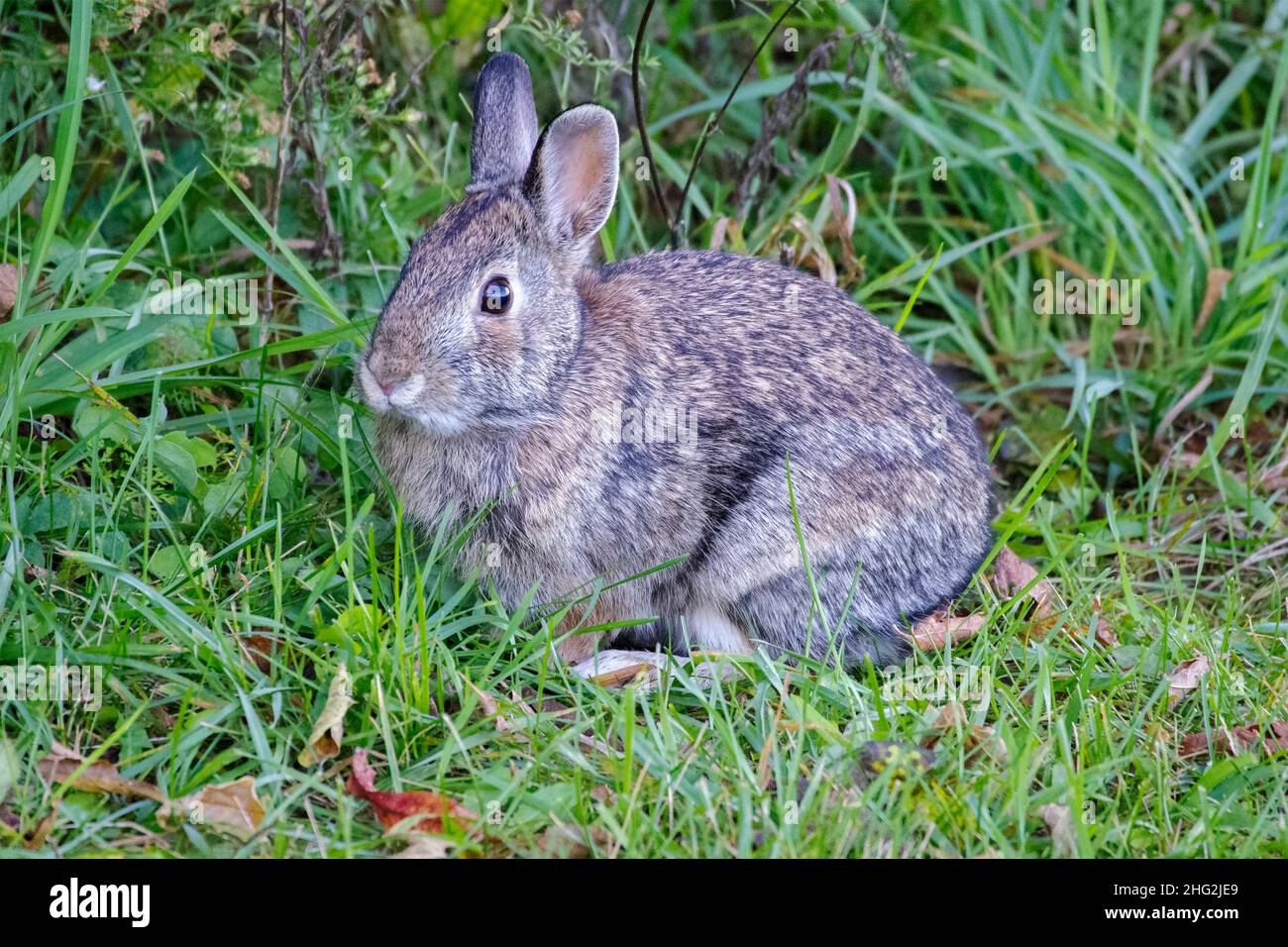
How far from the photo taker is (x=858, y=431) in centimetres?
535

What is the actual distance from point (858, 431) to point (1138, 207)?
109 inches

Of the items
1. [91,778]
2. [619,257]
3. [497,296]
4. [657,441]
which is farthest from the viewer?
[619,257]

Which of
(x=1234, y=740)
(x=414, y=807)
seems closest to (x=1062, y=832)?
(x=1234, y=740)

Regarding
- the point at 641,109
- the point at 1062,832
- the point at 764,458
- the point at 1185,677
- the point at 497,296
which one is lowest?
the point at 1062,832

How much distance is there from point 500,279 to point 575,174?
1.75 ft

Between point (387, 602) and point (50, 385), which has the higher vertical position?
point (50, 385)

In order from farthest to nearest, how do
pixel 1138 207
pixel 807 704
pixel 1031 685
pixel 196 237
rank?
pixel 1138 207 < pixel 196 237 < pixel 1031 685 < pixel 807 704

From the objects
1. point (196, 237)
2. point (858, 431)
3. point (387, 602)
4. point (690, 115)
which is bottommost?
point (387, 602)

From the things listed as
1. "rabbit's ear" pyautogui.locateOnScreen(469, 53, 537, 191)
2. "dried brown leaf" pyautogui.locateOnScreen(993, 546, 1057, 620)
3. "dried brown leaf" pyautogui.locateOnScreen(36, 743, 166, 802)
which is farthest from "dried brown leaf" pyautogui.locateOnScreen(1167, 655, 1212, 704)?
"dried brown leaf" pyautogui.locateOnScreen(36, 743, 166, 802)

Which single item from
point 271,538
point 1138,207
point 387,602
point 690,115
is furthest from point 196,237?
point 1138,207

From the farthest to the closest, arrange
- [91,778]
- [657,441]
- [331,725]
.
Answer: [657,441] < [331,725] < [91,778]

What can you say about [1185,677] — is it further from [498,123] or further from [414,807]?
[498,123]

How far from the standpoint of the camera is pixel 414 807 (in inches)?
155
